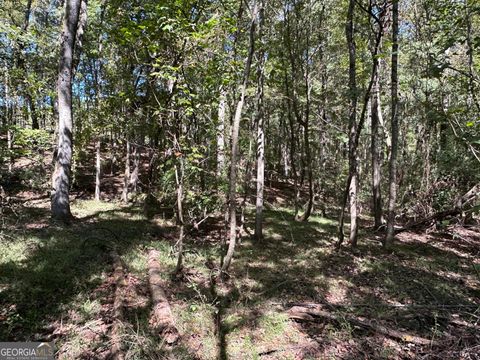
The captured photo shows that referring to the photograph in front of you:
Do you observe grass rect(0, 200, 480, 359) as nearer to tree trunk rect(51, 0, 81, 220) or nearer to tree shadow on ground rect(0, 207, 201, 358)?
tree shadow on ground rect(0, 207, 201, 358)

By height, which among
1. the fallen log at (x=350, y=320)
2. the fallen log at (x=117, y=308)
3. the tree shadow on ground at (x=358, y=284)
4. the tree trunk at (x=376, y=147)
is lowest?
the tree shadow on ground at (x=358, y=284)

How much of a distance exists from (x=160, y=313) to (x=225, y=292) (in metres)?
1.85

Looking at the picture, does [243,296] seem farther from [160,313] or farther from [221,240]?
[160,313]

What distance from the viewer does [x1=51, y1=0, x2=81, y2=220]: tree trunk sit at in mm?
8633

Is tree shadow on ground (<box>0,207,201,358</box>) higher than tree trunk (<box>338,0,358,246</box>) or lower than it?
lower

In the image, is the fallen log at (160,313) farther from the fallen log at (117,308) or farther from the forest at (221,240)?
the fallen log at (117,308)

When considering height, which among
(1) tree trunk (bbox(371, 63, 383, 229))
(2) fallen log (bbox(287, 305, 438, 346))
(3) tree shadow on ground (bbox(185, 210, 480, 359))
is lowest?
(3) tree shadow on ground (bbox(185, 210, 480, 359))

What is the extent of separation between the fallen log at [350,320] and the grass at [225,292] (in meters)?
0.11

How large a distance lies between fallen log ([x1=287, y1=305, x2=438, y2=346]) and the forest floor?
0.02m

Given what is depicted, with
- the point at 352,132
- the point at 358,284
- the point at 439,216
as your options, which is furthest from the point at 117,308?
the point at 439,216

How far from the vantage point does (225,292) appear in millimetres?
6227

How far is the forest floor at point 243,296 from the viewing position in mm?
4129

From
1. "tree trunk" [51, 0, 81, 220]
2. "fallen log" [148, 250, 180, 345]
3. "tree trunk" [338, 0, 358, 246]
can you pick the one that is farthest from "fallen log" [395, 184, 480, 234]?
"tree trunk" [51, 0, 81, 220]

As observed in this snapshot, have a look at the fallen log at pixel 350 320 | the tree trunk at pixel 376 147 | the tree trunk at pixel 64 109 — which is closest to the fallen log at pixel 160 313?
the fallen log at pixel 350 320
